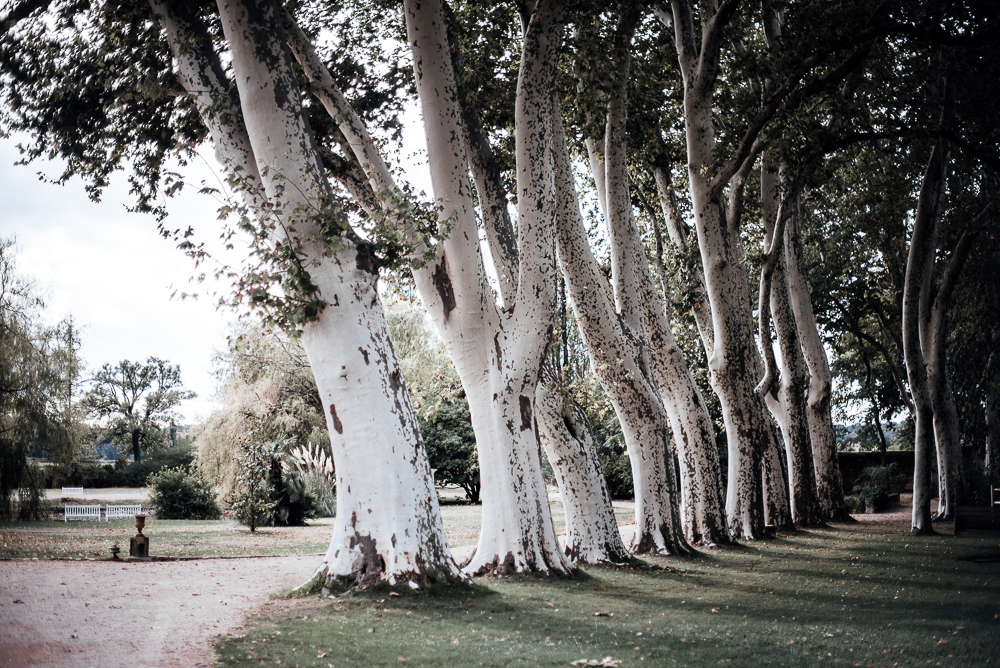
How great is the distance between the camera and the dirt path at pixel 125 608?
5580mm

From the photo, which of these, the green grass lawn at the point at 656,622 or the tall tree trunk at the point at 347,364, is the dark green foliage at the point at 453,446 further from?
the tall tree trunk at the point at 347,364

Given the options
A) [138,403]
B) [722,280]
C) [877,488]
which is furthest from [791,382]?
[138,403]

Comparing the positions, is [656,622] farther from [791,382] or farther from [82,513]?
[82,513]

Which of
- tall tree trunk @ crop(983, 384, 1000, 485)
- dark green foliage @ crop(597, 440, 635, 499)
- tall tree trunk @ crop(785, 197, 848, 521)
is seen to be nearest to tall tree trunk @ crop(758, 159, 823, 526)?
tall tree trunk @ crop(785, 197, 848, 521)

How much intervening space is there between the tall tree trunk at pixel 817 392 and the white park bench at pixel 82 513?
20867 millimetres

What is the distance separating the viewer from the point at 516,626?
6863 millimetres

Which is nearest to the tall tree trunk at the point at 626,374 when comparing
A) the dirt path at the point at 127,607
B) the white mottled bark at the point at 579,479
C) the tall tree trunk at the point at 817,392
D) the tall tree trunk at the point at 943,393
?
the white mottled bark at the point at 579,479

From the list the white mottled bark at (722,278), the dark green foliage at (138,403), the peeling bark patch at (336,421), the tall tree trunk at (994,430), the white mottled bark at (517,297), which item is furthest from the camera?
the dark green foliage at (138,403)

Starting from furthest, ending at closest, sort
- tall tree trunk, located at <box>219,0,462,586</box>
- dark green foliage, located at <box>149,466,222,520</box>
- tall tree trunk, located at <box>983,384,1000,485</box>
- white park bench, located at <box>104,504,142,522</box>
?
dark green foliage, located at <box>149,466,222,520</box>
white park bench, located at <box>104,504,142,522</box>
tall tree trunk, located at <box>983,384,1000,485</box>
tall tree trunk, located at <box>219,0,462,586</box>

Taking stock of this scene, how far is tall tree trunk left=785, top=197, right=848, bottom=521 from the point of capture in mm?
19172

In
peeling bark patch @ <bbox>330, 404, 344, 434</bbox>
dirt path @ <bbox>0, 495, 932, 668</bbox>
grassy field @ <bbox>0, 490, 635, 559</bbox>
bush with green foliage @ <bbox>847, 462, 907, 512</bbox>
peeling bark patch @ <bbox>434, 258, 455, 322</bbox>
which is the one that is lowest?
bush with green foliage @ <bbox>847, 462, 907, 512</bbox>

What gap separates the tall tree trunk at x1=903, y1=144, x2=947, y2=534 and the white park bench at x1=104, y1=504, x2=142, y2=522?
21486 millimetres

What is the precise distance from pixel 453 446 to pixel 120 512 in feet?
48.6

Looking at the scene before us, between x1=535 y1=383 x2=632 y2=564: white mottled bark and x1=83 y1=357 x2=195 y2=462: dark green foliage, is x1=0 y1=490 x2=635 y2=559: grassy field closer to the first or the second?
x1=535 y1=383 x2=632 y2=564: white mottled bark
